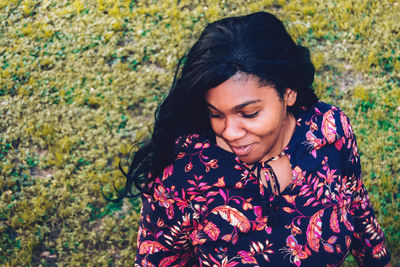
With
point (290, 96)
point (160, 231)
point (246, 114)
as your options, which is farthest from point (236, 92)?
point (160, 231)

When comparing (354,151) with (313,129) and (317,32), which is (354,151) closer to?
(313,129)

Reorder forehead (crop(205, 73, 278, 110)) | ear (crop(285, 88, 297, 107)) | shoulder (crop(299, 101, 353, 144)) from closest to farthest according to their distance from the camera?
forehead (crop(205, 73, 278, 110)) → ear (crop(285, 88, 297, 107)) → shoulder (crop(299, 101, 353, 144))

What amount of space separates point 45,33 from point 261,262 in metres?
4.46

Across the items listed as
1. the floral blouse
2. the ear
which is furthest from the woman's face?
the floral blouse

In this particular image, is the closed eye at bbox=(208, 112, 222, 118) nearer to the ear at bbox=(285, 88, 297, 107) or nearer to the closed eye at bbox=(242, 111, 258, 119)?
the closed eye at bbox=(242, 111, 258, 119)

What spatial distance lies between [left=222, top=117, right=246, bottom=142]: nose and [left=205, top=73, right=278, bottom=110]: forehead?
0.27 feet

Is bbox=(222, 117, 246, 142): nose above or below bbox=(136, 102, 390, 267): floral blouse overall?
above

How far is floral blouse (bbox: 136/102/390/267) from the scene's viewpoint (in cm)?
181

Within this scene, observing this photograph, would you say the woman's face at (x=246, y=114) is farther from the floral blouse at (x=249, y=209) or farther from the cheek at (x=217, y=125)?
the floral blouse at (x=249, y=209)

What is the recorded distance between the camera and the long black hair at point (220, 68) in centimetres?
162

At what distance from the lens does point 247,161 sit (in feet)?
5.99

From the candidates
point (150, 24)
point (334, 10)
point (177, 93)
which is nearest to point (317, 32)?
point (334, 10)

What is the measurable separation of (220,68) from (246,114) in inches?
9.1

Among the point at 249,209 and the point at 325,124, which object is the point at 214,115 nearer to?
the point at 249,209
